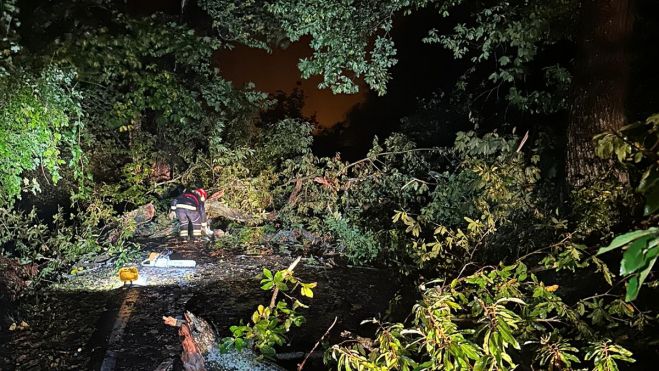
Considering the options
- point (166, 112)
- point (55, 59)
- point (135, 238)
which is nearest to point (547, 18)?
point (166, 112)

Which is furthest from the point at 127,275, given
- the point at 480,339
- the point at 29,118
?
the point at 480,339

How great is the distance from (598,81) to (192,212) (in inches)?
216

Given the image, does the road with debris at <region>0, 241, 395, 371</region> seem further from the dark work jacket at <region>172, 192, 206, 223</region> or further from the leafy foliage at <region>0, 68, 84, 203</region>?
the leafy foliage at <region>0, 68, 84, 203</region>

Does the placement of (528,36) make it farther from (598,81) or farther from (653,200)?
(653,200)

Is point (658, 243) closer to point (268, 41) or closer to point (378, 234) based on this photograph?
point (378, 234)

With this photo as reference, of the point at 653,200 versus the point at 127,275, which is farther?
the point at 127,275

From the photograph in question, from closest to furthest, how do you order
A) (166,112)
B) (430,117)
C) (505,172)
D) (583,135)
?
(583,135)
(505,172)
(166,112)
(430,117)

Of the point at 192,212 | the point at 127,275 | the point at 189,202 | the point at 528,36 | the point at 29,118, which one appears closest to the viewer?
the point at 29,118

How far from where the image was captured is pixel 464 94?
7422mm

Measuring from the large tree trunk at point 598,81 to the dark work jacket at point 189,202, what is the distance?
4.89 m

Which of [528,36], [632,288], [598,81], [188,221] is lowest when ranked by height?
[188,221]

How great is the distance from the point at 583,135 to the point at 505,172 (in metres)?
0.85

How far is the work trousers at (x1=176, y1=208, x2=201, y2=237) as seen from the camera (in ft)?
23.0

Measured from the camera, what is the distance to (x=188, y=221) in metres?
7.17
